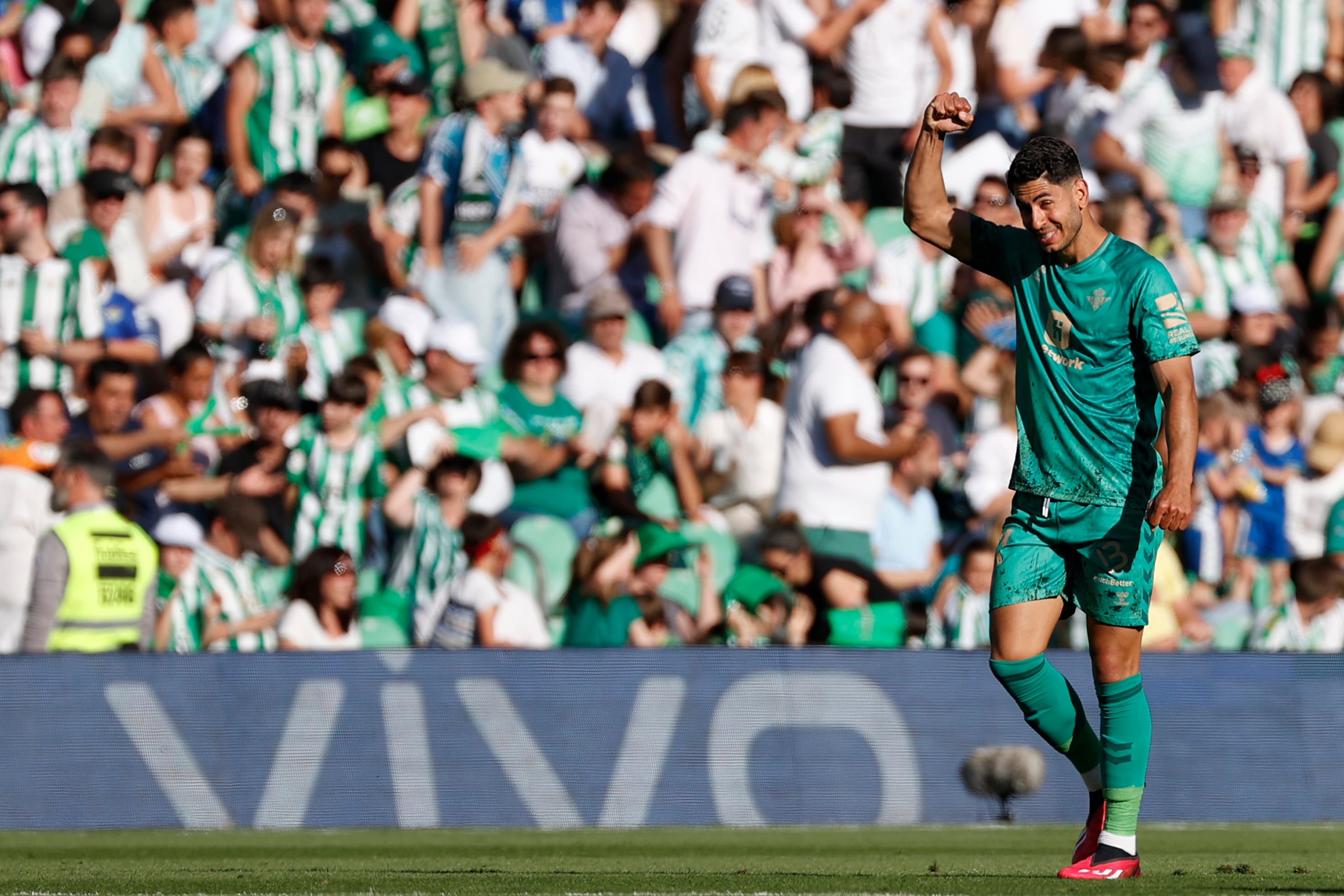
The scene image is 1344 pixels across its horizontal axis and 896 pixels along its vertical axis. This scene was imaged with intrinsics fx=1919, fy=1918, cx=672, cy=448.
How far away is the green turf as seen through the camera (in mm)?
5633

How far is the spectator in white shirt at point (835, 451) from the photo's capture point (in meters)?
11.1

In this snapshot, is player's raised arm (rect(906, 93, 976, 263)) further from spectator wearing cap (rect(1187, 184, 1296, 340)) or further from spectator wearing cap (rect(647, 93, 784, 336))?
spectator wearing cap (rect(1187, 184, 1296, 340))

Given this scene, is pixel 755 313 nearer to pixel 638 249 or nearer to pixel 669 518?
pixel 638 249

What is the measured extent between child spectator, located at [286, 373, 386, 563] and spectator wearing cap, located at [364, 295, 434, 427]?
0.56 m

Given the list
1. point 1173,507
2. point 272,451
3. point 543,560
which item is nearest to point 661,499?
point 543,560

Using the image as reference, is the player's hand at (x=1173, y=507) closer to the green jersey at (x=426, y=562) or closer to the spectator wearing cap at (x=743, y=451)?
the green jersey at (x=426, y=562)

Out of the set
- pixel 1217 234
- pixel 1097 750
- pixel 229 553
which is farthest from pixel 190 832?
pixel 1217 234

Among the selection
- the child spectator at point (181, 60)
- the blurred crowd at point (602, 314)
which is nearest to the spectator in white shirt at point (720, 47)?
the blurred crowd at point (602, 314)

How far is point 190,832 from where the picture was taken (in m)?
9.45

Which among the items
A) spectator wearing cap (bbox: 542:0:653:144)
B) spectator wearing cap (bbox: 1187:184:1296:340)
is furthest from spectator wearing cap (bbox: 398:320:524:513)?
spectator wearing cap (bbox: 1187:184:1296:340)

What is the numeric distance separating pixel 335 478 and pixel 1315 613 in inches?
226

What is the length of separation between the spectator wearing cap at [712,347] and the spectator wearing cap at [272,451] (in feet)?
7.79

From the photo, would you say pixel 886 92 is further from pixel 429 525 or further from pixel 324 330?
pixel 429 525

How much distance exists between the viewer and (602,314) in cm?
1193
